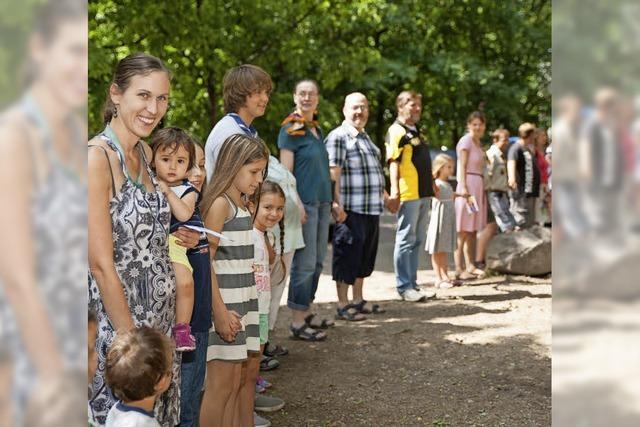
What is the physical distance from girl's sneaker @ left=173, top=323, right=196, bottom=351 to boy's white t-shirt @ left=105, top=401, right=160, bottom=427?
0.58 meters

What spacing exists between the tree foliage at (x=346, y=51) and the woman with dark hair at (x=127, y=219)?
784cm

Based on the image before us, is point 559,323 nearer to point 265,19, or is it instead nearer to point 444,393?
point 444,393

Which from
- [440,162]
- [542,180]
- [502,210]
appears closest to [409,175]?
[440,162]

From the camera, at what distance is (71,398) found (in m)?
1.57

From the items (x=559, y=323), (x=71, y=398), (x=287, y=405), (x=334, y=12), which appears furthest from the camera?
(x=334, y=12)

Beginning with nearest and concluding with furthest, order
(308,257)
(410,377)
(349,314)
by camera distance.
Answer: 1. (410,377)
2. (308,257)
3. (349,314)

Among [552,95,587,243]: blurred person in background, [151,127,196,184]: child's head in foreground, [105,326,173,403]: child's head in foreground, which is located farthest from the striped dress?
[552,95,587,243]: blurred person in background

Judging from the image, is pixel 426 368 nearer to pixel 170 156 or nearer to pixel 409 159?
pixel 409 159

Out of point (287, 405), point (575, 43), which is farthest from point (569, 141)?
→ point (287, 405)

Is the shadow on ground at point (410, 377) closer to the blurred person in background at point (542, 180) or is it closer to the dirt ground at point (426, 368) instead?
the dirt ground at point (426, 368)

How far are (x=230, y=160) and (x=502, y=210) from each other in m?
7.70

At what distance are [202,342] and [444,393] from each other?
238cm

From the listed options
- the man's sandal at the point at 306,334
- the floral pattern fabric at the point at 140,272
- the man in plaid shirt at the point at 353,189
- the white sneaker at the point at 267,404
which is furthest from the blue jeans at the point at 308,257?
the floral pattern fabric at the point at 140,272

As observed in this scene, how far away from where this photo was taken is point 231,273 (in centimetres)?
412
